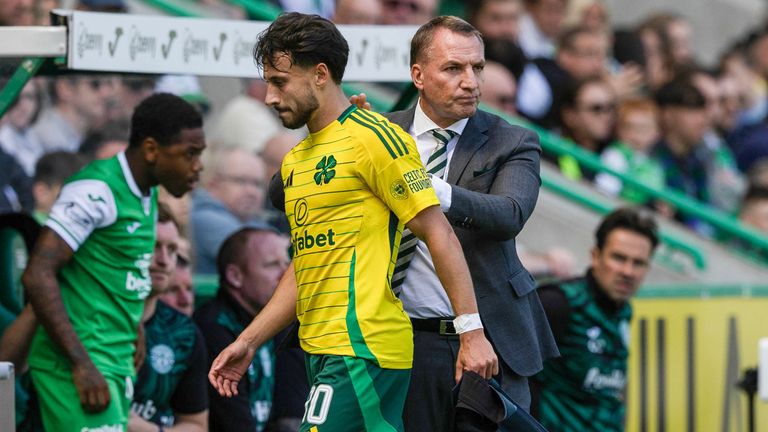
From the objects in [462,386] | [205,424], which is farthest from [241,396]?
[462,386]

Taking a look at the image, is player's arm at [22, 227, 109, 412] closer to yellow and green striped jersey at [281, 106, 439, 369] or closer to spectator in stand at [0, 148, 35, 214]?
yellow and green striped jersey at [281, 106, 439, 369]

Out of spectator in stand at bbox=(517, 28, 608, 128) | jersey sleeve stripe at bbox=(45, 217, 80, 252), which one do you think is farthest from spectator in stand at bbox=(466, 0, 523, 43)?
jersey sleeve stripe at bbox=(45, 217, 80, 252)

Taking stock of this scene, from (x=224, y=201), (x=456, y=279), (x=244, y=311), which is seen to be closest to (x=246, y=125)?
(x=224, y=201)

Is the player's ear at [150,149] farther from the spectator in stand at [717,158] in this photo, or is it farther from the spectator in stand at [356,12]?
the spectator in stand at [717,158]

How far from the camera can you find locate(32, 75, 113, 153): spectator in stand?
397 inches

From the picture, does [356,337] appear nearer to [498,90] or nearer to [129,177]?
[129,177]

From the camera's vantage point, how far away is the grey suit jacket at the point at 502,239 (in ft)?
19.5

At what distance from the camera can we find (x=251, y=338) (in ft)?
19.0

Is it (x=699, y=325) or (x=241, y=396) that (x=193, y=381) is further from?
(x=699, y=325)

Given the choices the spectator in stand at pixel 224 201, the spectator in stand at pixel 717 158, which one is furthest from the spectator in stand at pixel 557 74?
the spectator in stand at pixel 224 201

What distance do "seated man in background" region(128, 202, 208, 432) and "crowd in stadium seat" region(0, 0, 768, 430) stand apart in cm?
29

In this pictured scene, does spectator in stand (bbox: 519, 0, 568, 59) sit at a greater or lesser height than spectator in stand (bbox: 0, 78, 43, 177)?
greater

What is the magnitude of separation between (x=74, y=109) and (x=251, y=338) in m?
4.78

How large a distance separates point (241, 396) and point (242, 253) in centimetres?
80
